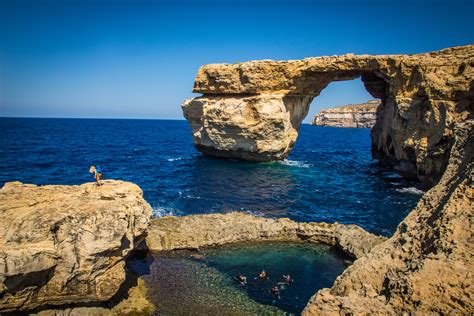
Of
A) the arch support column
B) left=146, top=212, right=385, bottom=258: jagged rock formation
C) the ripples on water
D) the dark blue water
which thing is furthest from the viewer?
the arch support column

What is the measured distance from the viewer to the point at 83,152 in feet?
163

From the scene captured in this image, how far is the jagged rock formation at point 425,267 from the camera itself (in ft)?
15.7

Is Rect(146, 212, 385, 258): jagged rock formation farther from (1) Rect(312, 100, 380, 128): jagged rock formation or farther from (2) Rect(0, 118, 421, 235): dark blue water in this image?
(1) Rect(312, 100, 380, 128): jagged rock formation

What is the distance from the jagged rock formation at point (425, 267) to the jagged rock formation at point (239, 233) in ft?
34.0

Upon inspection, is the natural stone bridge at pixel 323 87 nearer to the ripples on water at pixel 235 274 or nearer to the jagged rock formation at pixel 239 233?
the jagged rock formation at pixel 239 233

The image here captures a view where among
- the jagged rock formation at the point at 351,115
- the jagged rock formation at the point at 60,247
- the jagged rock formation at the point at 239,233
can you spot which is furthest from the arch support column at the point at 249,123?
the jagged rock formation at the point at 351,115

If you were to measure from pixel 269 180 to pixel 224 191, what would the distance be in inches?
242

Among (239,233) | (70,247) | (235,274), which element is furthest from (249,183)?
(70,247)

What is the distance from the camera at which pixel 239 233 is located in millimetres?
18078

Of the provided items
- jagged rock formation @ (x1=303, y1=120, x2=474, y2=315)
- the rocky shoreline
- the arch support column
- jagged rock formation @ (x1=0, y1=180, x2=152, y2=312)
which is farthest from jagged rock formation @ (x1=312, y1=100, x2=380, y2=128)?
jagged rock formation @ (x1=0, y1=180, x2=152, y2=312)

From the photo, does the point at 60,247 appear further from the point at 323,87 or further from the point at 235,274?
the point at 323,87

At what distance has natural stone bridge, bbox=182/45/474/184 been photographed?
24719 millimetres

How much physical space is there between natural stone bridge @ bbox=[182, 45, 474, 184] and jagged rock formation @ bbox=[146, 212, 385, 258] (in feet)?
41.6

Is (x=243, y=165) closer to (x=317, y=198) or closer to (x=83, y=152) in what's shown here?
(x=317, y=198)
